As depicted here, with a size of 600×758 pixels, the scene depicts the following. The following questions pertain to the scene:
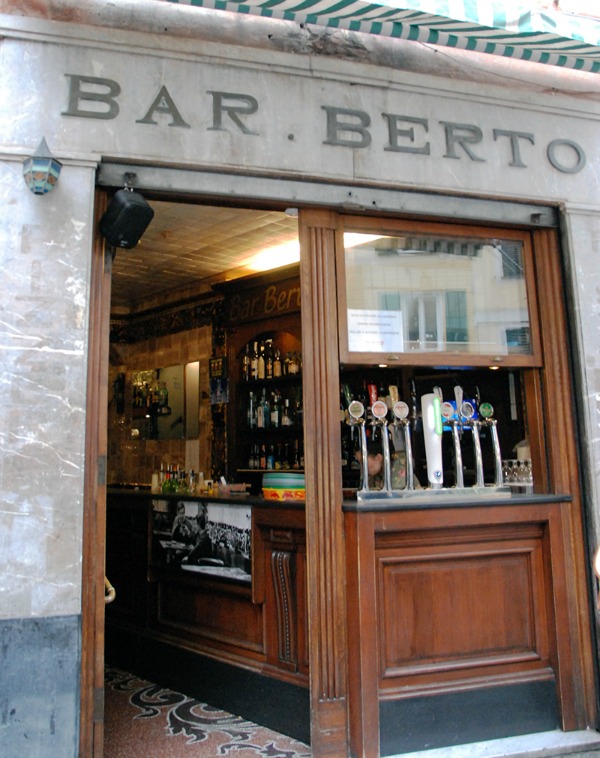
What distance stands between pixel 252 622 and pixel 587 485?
6.82 feet

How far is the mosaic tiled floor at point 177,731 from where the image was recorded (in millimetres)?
3887

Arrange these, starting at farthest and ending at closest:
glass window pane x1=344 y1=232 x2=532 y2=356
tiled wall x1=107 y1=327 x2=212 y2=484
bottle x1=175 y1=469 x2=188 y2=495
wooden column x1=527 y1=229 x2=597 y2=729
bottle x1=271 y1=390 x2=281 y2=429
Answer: tiled wall x1=107 y1=327 x2=212 y2=484 → bottle x1=271 y1=390 x2=281 y2=429 → bottle x1=175 y1=469 x2=188 y2=495 → glass window pane x1=344 y1=232 x2=532 y2=356 → wooden column x1=527 y1=229 x2=597 y2=729

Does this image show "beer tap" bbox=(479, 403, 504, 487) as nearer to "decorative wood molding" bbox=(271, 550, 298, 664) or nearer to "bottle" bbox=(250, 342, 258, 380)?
"decorative wood molding" bbox=(271, 550, 298, 664)

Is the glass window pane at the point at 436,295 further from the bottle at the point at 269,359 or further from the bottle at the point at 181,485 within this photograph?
the bottle at the point at 269,359

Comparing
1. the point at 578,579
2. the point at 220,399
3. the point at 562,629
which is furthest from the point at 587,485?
the point at 220,399

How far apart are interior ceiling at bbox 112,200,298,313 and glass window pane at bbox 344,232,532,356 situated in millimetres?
1149

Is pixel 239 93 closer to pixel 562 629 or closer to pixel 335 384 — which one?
pixel 335 384

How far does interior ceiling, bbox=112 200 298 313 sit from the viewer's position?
580 centimetres

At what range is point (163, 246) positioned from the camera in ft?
21.6

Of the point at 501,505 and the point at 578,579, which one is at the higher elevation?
the point at 501,505

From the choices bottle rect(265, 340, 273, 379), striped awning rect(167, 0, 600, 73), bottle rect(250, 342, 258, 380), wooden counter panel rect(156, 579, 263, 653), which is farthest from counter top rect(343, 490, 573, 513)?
bottle rect(250, 342, 258, 380)

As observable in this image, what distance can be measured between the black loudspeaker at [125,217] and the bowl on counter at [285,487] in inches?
65.5

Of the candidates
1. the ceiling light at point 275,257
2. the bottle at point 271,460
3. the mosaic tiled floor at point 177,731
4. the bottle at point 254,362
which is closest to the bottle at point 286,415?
the bottle at point 271,460

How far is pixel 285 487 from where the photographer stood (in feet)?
14.6
